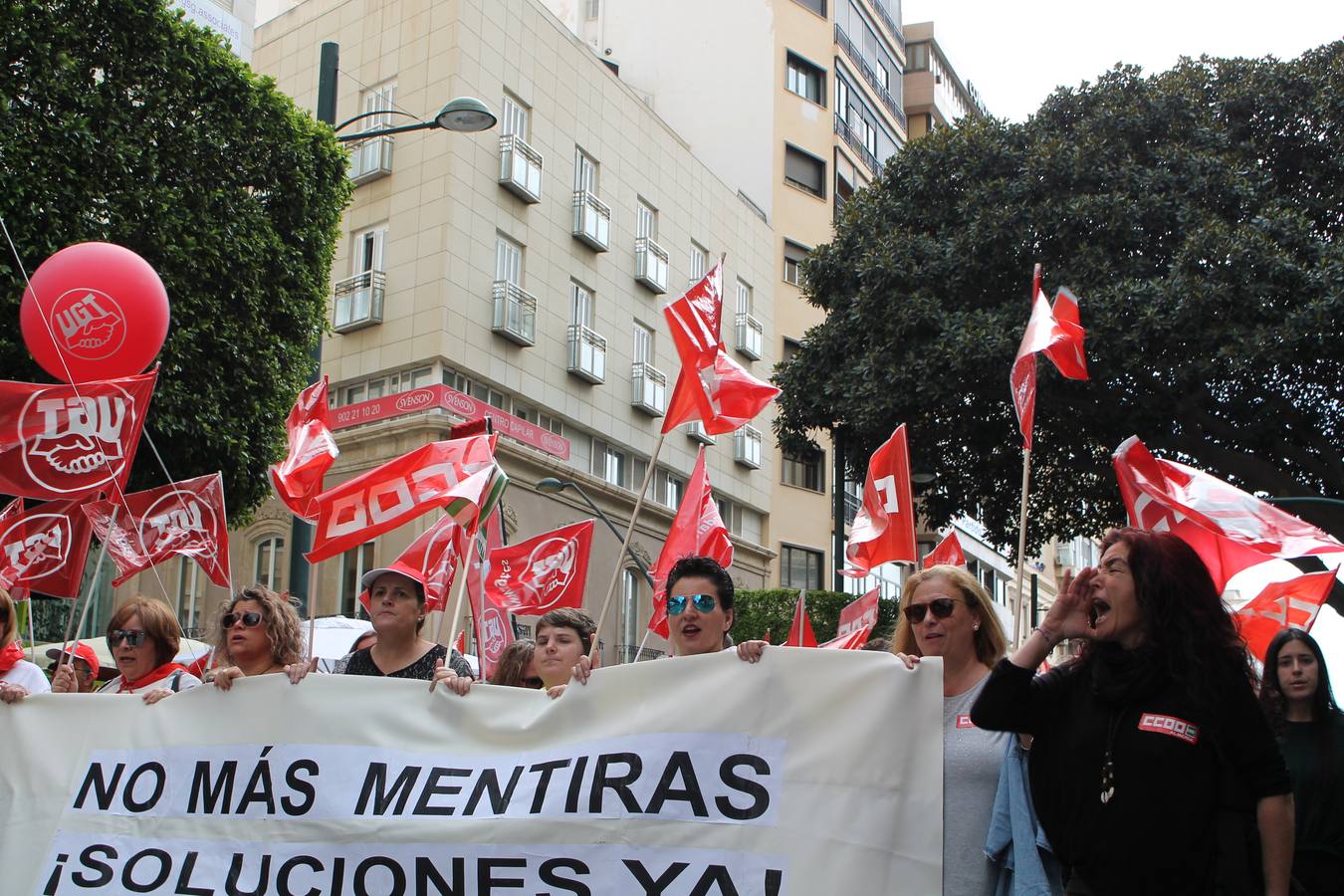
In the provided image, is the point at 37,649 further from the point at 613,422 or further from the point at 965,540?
the point at 965,540

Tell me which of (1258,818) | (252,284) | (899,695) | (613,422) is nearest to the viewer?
(1258,818)

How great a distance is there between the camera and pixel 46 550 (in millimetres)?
7496

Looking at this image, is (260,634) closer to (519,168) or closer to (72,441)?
(72,441)

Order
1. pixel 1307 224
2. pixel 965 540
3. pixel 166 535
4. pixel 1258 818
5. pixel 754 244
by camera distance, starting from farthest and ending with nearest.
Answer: pixel 965 540 → pixel 754 244 → pixel 1307 224 → pixel 166 535 → pixel 1258 818

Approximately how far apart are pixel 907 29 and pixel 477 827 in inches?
1984

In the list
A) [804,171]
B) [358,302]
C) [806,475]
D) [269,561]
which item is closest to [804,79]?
[804,171]

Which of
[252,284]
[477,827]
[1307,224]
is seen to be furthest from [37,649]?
[1307,224]

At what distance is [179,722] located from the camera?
4.77 metres

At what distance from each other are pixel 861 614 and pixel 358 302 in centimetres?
1857

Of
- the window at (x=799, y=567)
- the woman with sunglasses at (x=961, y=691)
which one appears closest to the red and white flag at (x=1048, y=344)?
the woman with sunglasses at (x=961, y=691)

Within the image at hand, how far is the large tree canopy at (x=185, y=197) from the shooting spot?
12.9m

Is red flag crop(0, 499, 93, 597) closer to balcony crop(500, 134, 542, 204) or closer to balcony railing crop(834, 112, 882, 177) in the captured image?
balcony crop(500, 134, 542, 204)

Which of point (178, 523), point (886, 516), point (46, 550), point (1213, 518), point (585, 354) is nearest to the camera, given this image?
point (1213, 518)

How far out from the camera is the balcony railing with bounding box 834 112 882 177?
137 feet
